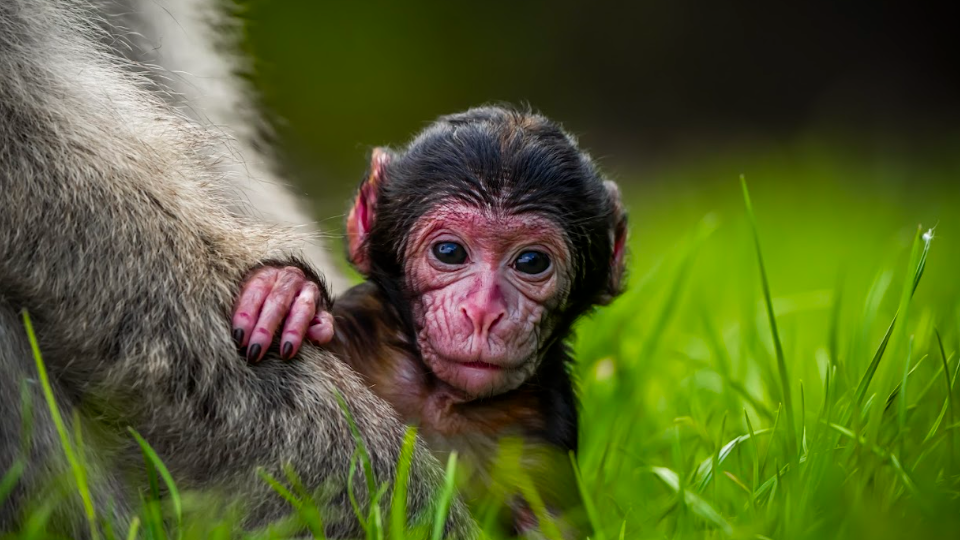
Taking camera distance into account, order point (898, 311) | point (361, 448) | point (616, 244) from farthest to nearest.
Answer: point (616, 244)
point (898, 311)
point (361, 448)

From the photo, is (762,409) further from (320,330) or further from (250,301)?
(250,301)

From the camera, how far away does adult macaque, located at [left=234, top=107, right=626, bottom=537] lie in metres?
3.54

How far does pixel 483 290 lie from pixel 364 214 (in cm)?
73

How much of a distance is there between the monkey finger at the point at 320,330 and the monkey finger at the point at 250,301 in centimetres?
16

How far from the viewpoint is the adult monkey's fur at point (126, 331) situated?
281 centimetres

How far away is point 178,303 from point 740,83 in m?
10.8

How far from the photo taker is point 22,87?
116 inches

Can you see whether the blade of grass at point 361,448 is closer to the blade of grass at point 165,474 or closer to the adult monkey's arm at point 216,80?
the blade of grass at point 165,474

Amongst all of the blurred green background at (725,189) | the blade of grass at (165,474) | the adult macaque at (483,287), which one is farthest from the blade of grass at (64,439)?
the blurred green background at (725,189)

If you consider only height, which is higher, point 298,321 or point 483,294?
point 483,294

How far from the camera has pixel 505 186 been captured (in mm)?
3664

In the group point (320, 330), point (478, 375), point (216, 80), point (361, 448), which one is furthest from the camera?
point (216, 80)

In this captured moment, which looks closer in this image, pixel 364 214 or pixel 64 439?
pixel 64 439

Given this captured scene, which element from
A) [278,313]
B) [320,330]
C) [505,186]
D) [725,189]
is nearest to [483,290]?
[505,186]
